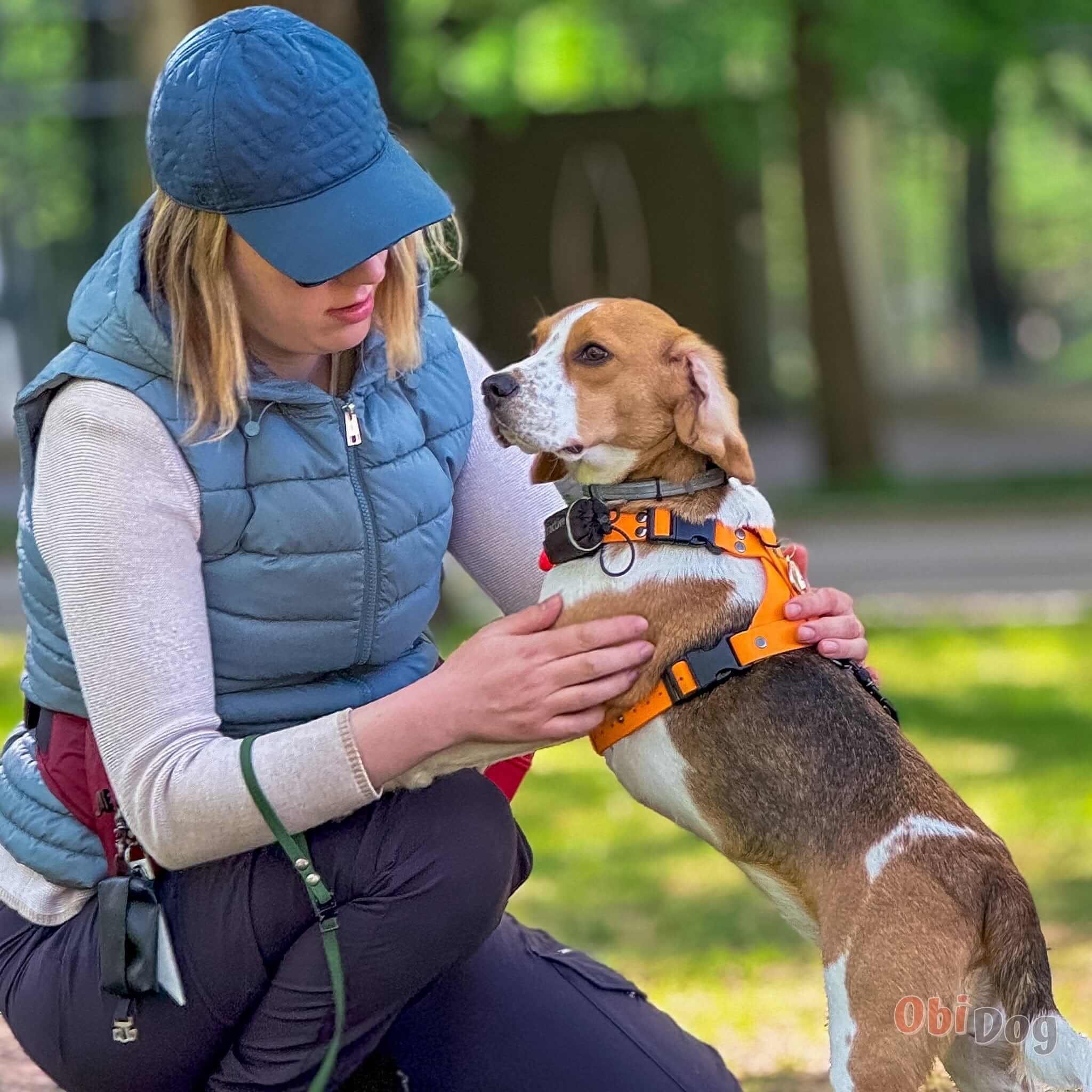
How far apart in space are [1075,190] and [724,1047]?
13407 millimetres

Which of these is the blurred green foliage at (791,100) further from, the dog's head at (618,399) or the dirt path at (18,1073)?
the dirt path at (18,1073)

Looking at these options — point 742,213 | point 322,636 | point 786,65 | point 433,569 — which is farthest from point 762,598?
point 742,213

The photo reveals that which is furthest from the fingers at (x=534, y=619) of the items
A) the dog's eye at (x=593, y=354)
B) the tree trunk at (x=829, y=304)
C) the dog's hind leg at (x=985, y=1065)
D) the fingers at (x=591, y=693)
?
Result: the tree trunk at (x=829, y=304)

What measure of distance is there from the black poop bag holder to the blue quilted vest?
11 centimetres

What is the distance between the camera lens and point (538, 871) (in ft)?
19.1

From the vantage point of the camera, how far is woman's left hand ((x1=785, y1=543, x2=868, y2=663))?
2908 mm

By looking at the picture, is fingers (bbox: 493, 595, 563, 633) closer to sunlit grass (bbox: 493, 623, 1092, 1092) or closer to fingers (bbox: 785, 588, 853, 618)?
fingers (bbox: 785, 588, 853, 618)

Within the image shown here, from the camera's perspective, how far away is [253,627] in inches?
107

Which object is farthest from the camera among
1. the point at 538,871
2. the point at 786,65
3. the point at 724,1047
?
the point at 786,65

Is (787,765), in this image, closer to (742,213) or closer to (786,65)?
(786,65)

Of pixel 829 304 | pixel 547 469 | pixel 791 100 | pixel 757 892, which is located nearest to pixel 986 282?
pixel 791 100

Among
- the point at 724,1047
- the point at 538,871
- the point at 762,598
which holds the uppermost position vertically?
the point at 762,598

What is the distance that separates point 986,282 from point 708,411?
15.1 metres

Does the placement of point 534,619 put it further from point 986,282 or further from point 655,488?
point 986,282
